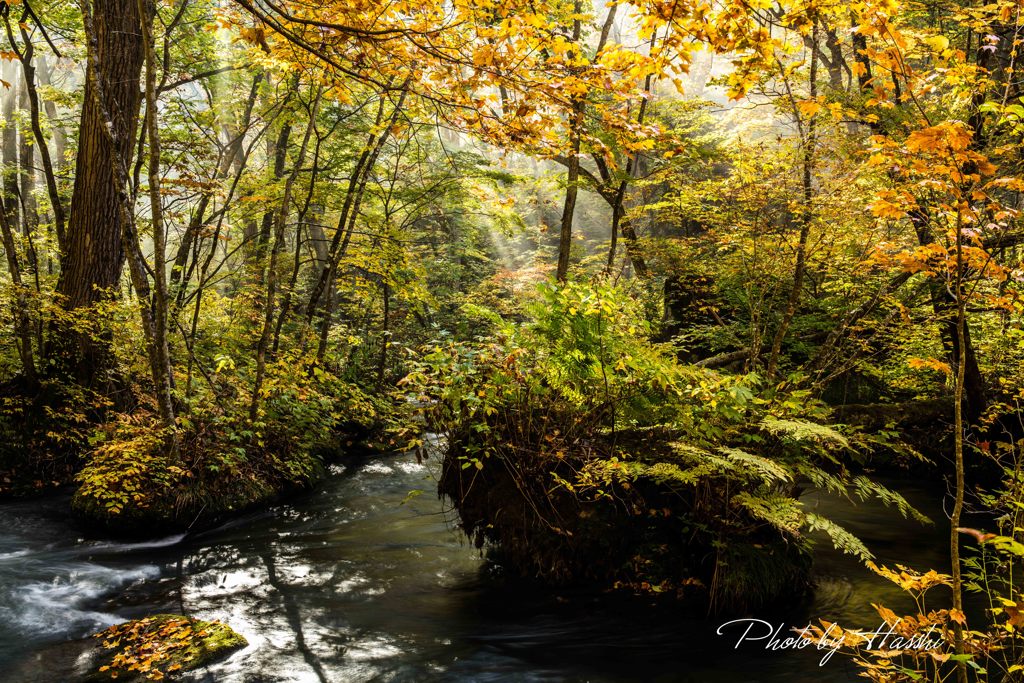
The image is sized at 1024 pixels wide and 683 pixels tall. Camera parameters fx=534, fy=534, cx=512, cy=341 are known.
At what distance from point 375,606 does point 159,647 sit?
173 cm

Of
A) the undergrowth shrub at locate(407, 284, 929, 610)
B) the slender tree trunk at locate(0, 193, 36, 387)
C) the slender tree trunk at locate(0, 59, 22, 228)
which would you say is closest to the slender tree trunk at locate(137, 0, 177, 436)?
the slender tree trunk at locate(0, 193, 36, 387)

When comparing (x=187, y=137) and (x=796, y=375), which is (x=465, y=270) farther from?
(x=796, y=375)

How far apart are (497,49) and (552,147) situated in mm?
1078

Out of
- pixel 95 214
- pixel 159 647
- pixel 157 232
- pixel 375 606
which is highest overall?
pixel 95 214

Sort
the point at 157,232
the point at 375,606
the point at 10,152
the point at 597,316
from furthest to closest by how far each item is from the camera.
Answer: the point at 10,152
the point at 157,232
the point at 375,606
the point at 597,316

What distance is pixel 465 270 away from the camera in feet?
67.4

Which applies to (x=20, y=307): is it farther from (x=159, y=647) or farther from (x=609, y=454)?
(x=609, y=454)

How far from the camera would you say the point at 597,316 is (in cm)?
491

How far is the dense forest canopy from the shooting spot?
368cm

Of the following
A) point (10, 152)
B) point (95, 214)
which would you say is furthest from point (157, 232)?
point (10, 152)

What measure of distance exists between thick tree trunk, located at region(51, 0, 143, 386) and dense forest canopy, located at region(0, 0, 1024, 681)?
4 centimetres

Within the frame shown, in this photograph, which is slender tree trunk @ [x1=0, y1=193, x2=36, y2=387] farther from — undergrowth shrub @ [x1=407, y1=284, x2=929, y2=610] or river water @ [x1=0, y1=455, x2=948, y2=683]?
undergrowth shrub @ [x1=407, y1=284, x2=929, y2=610]

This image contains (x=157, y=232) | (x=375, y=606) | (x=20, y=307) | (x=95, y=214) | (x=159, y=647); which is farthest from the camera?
(x=95, y=214)

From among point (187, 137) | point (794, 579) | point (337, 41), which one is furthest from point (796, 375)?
point (187, 137)
